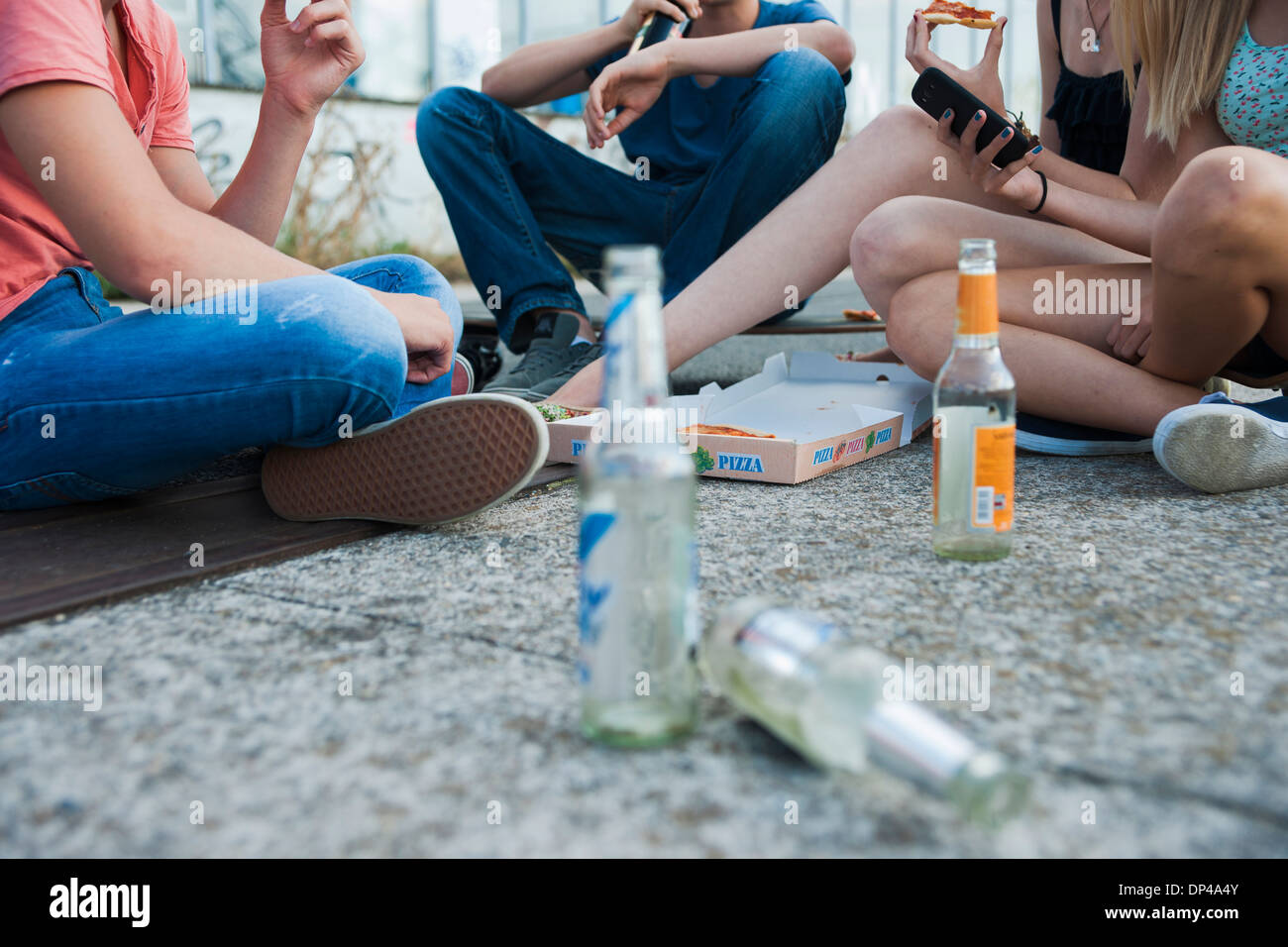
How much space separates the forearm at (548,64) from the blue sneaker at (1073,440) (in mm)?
1473

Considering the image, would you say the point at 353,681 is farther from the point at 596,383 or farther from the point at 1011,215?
the point at 1011,215

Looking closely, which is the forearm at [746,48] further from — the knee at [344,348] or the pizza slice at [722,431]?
the knee at [344,348]

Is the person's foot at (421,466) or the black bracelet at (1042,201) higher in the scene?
the black bracelet at (1042,201)

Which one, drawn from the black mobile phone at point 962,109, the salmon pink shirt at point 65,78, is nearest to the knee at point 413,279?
the salmon pink shirt at point 65,78

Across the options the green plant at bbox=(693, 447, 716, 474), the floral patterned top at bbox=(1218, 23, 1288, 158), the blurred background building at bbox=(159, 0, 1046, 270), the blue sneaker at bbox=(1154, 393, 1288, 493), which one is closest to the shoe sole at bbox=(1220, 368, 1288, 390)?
the blue sneaker at bbox=(1154, 393, 1288, 493)

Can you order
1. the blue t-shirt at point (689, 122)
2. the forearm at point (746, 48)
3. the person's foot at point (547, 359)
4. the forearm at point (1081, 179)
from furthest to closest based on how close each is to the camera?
the blue t-shirt at point (689, 122), the forearm at point (746, 48), the person's foot at point (547, 359), the forearm at point (1081, 179)

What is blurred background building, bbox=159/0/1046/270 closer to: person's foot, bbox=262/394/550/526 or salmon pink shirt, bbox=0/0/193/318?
salmon pink shirt, bbox=0/0/193/318

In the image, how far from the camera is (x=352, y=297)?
55.3 inches

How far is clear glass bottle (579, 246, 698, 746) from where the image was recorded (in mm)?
741

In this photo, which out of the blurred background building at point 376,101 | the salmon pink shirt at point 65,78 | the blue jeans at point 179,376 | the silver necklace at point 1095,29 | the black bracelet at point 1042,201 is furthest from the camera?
the blurred background building at point 376,101

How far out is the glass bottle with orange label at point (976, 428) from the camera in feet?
3.96

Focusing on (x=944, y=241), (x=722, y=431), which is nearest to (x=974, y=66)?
(x=944, y=241)

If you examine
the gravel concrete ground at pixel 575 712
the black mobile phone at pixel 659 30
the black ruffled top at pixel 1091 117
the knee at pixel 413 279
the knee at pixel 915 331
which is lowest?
the gravel concrete ground at pixel 575 712
